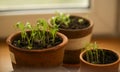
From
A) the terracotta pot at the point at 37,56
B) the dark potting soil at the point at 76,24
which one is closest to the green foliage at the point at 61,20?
the dark potting soil at the point at 76,24

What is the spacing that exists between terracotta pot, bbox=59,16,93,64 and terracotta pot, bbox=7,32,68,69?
0.07 metres

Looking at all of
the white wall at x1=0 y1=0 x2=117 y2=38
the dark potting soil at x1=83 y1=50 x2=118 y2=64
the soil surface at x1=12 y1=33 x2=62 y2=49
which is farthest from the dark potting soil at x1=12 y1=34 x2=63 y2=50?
the white wall at x1=0 y1=0 x2=117 y2=38

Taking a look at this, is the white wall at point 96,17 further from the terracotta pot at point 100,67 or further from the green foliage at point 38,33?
the terracotta pot at point 100,67

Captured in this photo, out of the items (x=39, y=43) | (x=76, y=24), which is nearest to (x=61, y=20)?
(x=76, y=24)

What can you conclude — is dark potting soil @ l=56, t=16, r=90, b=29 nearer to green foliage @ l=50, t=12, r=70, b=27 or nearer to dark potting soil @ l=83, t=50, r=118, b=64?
green foliage @ l=50, t=12, r=70, b=27

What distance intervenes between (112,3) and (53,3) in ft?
0.78

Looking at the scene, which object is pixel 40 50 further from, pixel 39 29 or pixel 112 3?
pixel 112 3

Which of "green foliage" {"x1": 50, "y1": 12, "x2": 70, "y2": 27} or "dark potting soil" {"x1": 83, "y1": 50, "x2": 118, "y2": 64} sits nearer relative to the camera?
"dark potting soil" {"x1": 83, "y1": 50, "x2": 118, "y2": 64}

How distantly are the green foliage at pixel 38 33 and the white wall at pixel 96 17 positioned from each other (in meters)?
0.19

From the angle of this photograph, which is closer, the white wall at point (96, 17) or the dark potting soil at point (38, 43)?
the dark potting soil at point (38, 43)

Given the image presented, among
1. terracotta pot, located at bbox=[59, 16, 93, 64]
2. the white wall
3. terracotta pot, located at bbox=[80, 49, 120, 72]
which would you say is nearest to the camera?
terracotta pot, located at bbox=[80, 49, 120, 72]

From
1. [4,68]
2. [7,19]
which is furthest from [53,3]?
[4,68]

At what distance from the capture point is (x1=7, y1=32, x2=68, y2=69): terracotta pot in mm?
856

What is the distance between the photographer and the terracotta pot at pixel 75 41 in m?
0.97
